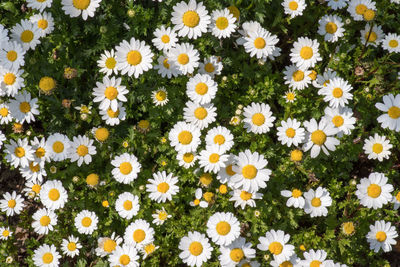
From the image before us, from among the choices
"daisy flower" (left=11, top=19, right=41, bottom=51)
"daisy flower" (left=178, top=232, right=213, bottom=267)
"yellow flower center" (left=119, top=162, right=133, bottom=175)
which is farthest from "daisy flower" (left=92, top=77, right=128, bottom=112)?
"daisy flower" (left=178, top=232, right=213, bottom=267)

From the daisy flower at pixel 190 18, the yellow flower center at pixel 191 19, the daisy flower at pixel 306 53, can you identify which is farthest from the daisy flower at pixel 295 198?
the yellow flower center at pixel 191 19

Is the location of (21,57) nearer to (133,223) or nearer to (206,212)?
(133,223)

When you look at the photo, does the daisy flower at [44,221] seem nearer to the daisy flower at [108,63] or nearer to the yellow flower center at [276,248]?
the daisy flower at [108,63]

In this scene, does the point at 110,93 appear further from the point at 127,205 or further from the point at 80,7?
the point at 127,205

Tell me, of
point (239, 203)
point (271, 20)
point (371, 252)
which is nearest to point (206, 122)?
point (239, 203)

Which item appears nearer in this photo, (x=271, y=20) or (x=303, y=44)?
(x=303, y=44)

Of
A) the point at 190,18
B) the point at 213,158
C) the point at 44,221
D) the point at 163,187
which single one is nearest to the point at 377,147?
the point at 213,158
